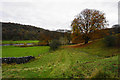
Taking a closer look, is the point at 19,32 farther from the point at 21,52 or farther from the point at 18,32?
the point at 21,52

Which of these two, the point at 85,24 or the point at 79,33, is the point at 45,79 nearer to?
the point at 79,33

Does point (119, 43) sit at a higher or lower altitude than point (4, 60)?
higher

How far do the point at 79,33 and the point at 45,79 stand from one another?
19.2m

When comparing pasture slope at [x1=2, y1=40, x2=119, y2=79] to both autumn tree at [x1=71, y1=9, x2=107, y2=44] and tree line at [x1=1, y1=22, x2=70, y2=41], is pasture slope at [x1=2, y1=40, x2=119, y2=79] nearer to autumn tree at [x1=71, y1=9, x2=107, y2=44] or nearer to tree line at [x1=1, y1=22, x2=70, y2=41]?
tree line at [x1=1, y1=22, x2=70, y2=41]

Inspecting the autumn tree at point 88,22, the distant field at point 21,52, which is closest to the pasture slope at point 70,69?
the distant field at point 21,52

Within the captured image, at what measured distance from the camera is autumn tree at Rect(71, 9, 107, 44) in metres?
20.0

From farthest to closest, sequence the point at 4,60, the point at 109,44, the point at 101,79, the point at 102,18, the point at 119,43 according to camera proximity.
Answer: the point at 102,18
the point at 109,44
the point at 119,43
the point at 4,60
the point at 101,79

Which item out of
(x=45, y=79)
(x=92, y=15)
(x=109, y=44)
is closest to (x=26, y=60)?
(x=45, y=79)

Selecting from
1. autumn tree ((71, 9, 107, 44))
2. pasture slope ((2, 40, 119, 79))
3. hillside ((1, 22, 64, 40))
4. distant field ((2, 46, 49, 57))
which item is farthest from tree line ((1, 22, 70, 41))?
autumn tree ((71, 9, 107, 44))

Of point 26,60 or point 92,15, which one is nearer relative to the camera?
point 26,60

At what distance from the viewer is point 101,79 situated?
132 inches

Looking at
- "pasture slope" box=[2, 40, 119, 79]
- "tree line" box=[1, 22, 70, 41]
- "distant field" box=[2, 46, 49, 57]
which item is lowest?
"distant field" box=[2, 46, 49, 57]

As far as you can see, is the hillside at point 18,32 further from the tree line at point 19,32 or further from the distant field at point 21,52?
the distant field at point 21,52

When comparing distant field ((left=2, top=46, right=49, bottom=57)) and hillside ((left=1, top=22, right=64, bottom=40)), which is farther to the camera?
distant field ((left=2, top=46, right=49, bottom=57))
